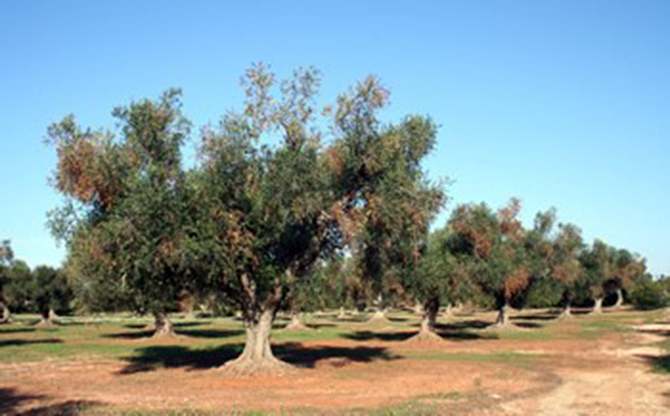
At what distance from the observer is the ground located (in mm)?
20266

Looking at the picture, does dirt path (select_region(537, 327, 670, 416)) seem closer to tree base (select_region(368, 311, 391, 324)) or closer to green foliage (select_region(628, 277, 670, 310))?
tree base (select_region(368, 311, 391, 324))

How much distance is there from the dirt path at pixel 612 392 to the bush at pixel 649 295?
302ft

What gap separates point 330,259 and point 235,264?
583cm

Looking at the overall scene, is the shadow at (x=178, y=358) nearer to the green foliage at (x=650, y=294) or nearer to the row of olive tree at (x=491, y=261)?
the row of olive tree at (x=491, y=261)

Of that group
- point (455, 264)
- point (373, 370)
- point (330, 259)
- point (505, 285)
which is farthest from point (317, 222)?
point (505, 285)

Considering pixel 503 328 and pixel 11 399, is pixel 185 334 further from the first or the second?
pixel 11 399

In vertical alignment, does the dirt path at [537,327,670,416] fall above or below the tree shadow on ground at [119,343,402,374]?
above

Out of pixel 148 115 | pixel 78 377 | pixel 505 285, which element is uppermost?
pixel 148 115

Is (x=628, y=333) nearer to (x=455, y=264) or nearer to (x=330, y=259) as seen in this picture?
(x=455, y=264)

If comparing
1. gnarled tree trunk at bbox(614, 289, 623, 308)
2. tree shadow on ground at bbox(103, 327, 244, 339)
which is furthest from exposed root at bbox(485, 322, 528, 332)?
gnarled tree trunk at bbox(614, 289, 623, 308)

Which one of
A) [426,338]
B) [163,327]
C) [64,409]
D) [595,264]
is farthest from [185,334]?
[595,264]

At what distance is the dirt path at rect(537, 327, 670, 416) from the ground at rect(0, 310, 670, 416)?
0.04 meters

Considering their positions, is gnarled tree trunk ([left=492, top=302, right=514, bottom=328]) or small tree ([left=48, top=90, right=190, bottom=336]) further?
gnarled tree trunk ([left=492, top=302, right=514, bottom=328])

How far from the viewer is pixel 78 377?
30031mm
